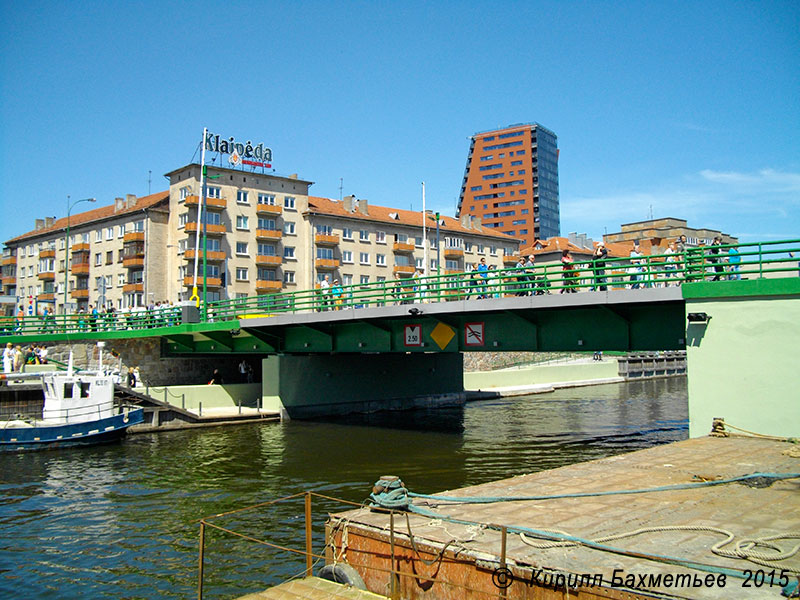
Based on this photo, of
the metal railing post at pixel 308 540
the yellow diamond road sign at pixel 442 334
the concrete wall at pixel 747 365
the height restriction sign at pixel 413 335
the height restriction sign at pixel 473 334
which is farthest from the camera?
the height restriction sign at pixel 413 335

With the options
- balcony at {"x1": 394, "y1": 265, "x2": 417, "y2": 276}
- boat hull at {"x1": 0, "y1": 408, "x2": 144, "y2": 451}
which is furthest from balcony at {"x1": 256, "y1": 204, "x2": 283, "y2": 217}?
boat hull at {"x1": 0, "y1": 408, "x2": 144, "y2": 451}

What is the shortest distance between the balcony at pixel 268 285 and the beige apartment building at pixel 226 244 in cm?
11

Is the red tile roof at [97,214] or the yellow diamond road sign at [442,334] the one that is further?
the red tile roof at [97,214]

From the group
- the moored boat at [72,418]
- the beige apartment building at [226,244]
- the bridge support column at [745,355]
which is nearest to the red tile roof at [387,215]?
the beige apartment building at [226,244]

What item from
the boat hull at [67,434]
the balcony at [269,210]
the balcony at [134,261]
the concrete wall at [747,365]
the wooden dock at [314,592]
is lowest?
the boat hull at [67,434]

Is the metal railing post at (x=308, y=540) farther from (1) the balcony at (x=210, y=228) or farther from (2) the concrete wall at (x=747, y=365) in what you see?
(1) the balcony at (x=210, y=228)

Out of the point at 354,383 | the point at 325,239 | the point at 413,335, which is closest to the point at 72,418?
the point at 413,335

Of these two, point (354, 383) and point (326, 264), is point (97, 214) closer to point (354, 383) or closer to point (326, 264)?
point (326, 264)

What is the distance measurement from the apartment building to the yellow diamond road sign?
140299mm

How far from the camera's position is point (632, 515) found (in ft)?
29.6

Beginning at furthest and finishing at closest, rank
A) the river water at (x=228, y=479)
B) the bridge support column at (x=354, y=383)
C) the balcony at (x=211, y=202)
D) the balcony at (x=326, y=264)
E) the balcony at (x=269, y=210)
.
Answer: the balcony at (x=326, y=264), the balcony at (x=269, y=210), the balcony at (x=211, y=202), the bridge support column at (x=354, y=383), the river water at (x=228, y=479)

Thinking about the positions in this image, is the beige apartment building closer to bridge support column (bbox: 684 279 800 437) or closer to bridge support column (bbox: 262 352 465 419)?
bridge support column (bbox: 262 352 465 419)

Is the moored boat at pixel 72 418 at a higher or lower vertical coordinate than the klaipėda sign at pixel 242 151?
lower

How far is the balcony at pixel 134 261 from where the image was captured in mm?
71875
